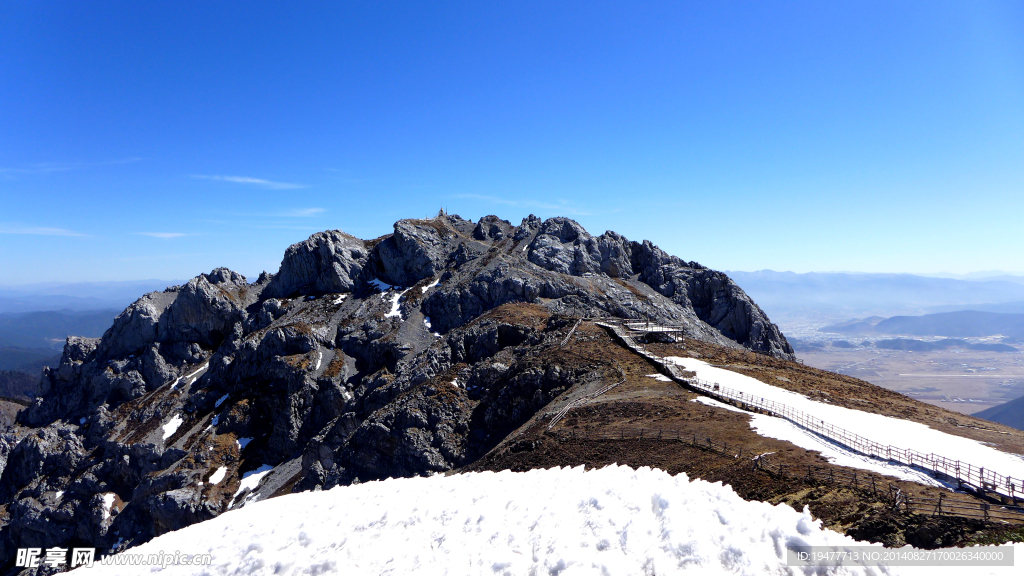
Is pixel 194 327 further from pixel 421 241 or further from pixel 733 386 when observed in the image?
pixel 733 386

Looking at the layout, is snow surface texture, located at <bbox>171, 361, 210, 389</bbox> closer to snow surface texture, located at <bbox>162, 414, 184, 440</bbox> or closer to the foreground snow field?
snow surface texture, located at <bbox>162, 414, 184, 440</bbox>

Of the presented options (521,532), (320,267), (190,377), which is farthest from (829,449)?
(320,267)

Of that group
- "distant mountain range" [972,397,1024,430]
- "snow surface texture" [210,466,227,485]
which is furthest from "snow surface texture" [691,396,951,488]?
"distant mountain range" [972,397,1024,430]

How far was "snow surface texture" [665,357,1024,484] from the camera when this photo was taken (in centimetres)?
1742

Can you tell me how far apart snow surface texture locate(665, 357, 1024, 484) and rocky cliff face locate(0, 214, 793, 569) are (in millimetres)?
11523

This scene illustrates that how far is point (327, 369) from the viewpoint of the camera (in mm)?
70500

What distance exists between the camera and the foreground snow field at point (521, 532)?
9984mm

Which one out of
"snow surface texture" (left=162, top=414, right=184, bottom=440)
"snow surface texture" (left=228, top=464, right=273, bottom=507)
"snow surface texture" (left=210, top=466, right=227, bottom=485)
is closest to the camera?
"snow surface texture" (left=228, top=464, right=273, bottom=507)

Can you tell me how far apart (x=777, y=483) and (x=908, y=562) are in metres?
5.72

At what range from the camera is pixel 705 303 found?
83.4m

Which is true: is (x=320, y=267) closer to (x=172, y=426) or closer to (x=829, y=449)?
(x=172, y=426)

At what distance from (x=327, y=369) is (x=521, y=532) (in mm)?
65411

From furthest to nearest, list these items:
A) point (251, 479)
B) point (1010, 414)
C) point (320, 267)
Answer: point (1010, 414), point (320, 267), point (251, 479)

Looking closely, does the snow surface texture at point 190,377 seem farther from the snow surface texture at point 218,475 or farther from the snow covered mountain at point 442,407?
the snow surface texture at point 218,475
